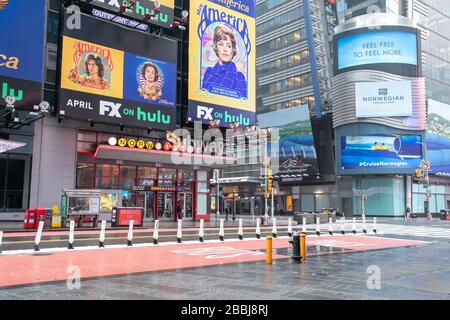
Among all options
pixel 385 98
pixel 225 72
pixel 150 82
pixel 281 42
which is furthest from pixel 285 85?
pixel 150 82

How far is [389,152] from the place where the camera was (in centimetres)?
6309

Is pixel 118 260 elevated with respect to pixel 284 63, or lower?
lower

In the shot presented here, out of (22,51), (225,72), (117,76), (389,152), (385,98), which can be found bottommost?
(389,152)

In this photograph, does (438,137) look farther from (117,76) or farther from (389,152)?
(117,76)

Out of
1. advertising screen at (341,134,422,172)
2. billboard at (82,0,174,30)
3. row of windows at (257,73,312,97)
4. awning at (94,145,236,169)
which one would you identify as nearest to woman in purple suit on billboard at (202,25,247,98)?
billboard at (82,0,174,30)

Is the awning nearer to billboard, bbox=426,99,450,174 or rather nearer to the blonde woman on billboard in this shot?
the blonde woman on billboard

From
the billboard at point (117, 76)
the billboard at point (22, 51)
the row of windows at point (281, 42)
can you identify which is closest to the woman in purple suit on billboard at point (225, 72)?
the billboard at point (117, 76)

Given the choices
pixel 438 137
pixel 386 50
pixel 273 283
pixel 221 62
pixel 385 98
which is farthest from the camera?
pixel 438 137

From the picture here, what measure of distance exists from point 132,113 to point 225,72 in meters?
11.9

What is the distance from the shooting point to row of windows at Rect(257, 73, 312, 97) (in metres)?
75.2

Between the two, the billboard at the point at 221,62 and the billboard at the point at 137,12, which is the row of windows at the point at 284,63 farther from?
the billboard at the point at 137,12

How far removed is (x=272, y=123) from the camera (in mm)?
79312

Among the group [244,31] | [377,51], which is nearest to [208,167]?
[244,31]

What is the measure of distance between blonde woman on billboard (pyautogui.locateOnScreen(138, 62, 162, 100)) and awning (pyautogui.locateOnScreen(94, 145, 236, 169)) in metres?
4.85
